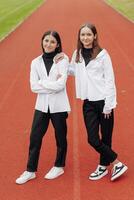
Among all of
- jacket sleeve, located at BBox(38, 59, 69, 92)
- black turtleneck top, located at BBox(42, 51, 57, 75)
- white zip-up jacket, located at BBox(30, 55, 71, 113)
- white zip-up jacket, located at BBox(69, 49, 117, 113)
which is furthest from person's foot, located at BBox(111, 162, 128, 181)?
black turtleneck top, located at BBox(42, 51, 57, 75)

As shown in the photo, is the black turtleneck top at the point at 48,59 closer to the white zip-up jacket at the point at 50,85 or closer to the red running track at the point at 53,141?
the white zip-up jacket at the point at 50,85

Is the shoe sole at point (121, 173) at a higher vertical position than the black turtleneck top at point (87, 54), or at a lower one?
lower

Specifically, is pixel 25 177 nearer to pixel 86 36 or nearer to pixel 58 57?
pixel 58 57

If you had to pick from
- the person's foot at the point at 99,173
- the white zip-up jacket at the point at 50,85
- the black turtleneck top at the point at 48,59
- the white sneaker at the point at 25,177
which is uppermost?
the black turtleneck top at the point at 48,59

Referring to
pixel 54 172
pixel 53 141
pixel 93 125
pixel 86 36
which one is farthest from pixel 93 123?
pixel 53 141

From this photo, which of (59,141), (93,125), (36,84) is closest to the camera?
(93,125)

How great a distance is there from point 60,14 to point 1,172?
27412mm

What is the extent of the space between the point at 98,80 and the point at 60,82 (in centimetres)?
47

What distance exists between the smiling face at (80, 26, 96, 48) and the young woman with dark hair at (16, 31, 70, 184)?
1.06 ft

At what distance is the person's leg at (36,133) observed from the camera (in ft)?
22.6

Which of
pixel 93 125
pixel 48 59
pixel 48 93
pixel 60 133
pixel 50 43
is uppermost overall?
pixel 50 43

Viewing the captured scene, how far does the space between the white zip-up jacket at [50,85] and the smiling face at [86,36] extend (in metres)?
0.34

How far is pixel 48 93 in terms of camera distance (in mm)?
6762

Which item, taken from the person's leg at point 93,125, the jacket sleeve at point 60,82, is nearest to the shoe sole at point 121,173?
the person's leg at point 93,125
